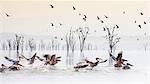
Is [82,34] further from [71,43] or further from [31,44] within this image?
[31,44]

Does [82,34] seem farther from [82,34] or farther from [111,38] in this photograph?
[111,38]

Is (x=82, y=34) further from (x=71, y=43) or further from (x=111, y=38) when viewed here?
(x=111, y=38)

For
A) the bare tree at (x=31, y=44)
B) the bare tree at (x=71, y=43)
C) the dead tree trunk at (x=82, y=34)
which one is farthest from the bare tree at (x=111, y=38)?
the bare tree at (x=31, y=44)

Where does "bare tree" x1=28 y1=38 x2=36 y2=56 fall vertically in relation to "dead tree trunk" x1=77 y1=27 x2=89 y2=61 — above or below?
below

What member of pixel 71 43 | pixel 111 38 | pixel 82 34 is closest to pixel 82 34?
pixel 82 34

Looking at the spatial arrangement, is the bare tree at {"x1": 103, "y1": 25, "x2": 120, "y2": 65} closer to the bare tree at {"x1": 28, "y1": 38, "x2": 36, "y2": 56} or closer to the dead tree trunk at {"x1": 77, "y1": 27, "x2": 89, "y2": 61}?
the dead tree trunk at {"x1": 77, "y1": 27, "x2": 89, "y2": 61}

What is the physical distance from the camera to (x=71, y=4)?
6.13 ft

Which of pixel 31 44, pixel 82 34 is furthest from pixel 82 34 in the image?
pixel 31 44

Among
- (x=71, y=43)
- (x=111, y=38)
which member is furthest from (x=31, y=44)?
(x=111, y=38)

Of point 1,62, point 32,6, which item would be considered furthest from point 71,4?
point 1,62

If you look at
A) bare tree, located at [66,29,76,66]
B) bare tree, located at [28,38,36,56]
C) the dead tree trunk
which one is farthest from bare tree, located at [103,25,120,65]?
bare tree, located at [28,38,36,56]

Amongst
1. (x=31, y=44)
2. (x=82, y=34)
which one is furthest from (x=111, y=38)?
(x=31, y=44)

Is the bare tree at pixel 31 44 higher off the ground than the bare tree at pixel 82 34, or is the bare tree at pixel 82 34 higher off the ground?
the bare tree at pixel 82 34

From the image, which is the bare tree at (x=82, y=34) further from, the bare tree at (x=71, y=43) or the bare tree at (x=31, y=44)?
the bare tree at (x=31, y=44)
